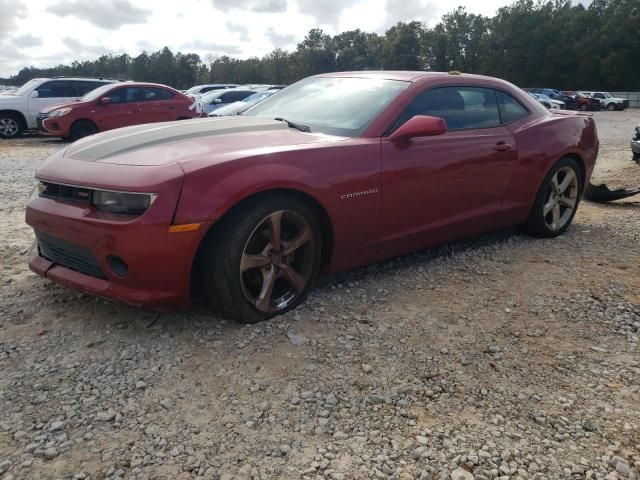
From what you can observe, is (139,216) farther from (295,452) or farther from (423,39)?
(423,39)

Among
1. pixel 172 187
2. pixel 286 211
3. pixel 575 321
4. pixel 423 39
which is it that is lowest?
pixel 575 321

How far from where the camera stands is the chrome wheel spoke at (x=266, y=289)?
3.01m

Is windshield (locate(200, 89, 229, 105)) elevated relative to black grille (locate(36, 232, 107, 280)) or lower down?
elevated

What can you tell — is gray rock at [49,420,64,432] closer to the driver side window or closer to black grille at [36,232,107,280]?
black grille at [36,232,107,280]

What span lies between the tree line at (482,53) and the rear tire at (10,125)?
182 ft

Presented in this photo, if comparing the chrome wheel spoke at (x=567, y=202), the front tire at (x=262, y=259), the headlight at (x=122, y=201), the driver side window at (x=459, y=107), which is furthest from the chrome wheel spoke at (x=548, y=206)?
the headlight at (x=122, y=201)

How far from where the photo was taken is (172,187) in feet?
8.52

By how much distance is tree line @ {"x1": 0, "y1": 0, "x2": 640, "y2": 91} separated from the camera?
55.2 meters

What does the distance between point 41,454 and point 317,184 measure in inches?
72.1

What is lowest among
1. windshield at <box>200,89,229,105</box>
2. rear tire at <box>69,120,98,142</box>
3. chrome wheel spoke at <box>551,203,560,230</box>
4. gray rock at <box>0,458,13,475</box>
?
gray rock at <box>0,458,13,475</box>

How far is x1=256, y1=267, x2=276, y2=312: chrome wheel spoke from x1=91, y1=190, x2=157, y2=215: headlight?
76 centimetres

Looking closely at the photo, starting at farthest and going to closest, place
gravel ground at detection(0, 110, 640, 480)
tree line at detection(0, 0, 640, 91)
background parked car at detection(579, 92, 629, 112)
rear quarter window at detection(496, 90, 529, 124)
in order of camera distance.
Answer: tree line at detection(0, 0, 640, 91) < background parked car at detection(579, 92, 629, 112) < rear quarter window at detection(496, 90, 529, 124) < gravel ground at detection(0, 110, 640, 480)

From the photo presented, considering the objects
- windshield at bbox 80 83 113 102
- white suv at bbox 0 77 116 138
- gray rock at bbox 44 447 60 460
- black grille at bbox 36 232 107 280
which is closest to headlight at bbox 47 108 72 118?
windshield at bbox 80 83 113 102

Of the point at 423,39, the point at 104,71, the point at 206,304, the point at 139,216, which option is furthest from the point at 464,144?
the point at 104,71
